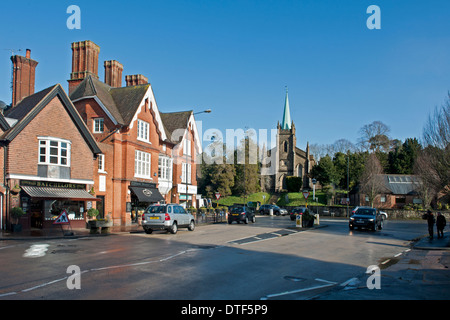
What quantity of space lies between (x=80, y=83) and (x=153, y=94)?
643 cm

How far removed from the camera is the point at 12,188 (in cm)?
2280

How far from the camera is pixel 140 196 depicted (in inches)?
1278

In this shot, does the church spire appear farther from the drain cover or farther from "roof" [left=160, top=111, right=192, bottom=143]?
the drain cover

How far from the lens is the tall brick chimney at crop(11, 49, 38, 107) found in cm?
3158

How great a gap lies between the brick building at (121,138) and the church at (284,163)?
2054 inches

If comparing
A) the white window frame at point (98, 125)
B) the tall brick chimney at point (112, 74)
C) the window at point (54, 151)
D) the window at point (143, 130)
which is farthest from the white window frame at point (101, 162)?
the tall brick chimney at point (112, 74)

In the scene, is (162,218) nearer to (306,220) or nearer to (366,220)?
(306,220)

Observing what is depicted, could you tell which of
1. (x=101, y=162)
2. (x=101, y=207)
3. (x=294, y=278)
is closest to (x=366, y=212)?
(x=101, y=207)

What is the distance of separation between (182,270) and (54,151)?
733 inches

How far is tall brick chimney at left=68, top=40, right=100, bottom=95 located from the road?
22444 mm

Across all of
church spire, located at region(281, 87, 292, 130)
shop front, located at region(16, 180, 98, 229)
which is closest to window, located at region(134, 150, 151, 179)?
shop front, located at region(16, 180, 98, 229)

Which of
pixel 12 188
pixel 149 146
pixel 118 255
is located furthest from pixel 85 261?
pixel 149 146

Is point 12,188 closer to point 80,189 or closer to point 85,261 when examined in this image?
point 80,189

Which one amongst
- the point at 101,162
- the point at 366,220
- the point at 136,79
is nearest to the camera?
the point at 366,220
